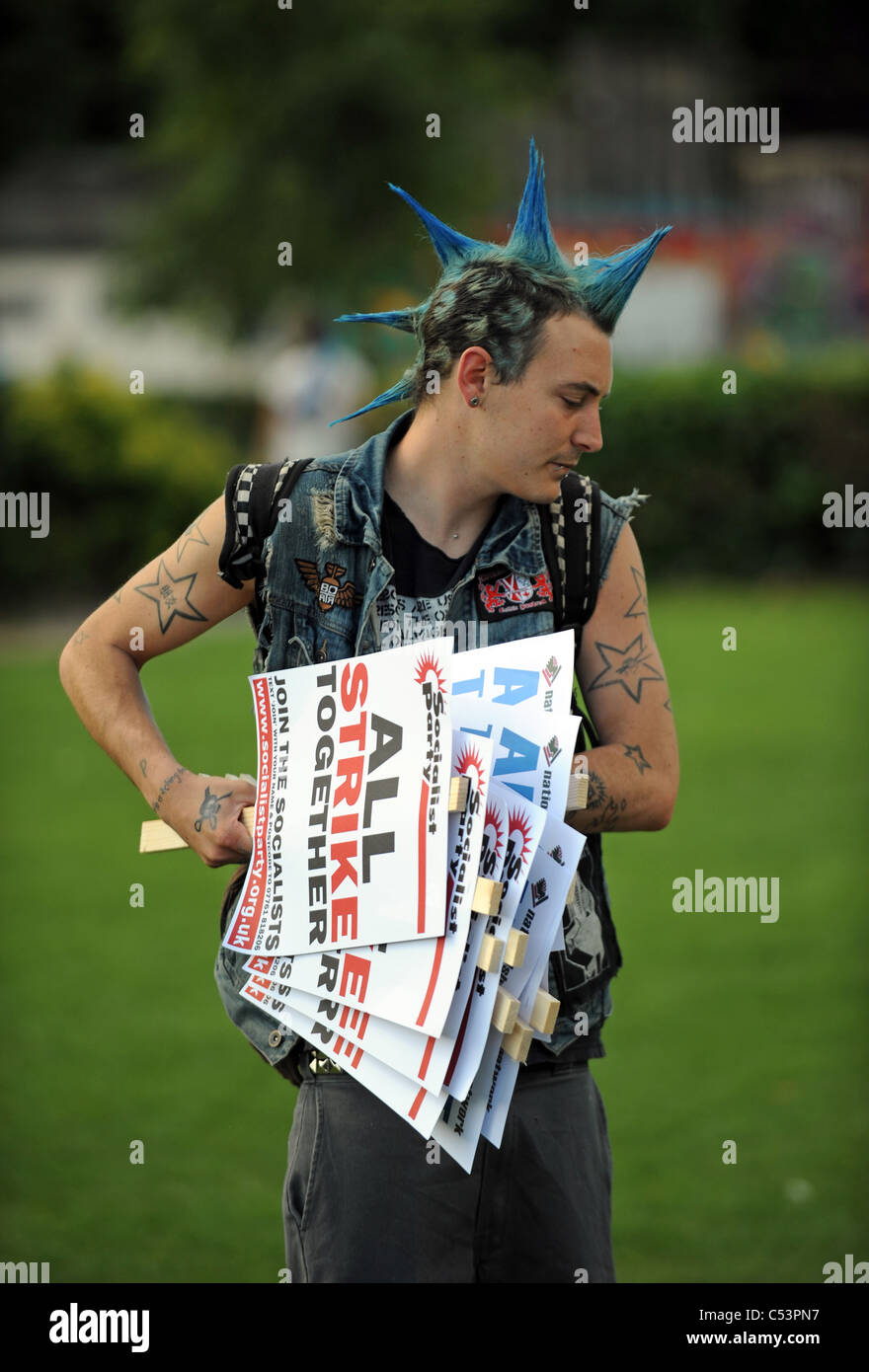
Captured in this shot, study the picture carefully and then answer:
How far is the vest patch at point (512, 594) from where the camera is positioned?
2838 millimetres

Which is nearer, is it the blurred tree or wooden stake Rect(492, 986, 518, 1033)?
wooden stake Rect(492, 986, 518, 1033)

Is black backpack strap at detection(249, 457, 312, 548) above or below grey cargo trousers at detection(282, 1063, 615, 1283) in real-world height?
above

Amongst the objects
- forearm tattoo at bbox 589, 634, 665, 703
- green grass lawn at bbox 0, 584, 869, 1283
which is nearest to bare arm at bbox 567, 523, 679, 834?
forearm tattoo at bbox 589, 634, 665, 703

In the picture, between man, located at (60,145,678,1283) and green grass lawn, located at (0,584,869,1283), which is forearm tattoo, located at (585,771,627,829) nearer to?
man, located at (60,145,678,1283)

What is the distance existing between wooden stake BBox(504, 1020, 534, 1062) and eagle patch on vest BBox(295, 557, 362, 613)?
782 millimetres

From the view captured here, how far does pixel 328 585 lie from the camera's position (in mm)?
2859

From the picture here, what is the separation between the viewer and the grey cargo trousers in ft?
9.27

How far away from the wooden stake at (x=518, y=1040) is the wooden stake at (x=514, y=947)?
0.11 m

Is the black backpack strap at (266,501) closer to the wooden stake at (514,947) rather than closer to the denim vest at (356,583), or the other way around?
the denim vest at (356,583)

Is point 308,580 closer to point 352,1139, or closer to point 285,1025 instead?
point 285,1025
